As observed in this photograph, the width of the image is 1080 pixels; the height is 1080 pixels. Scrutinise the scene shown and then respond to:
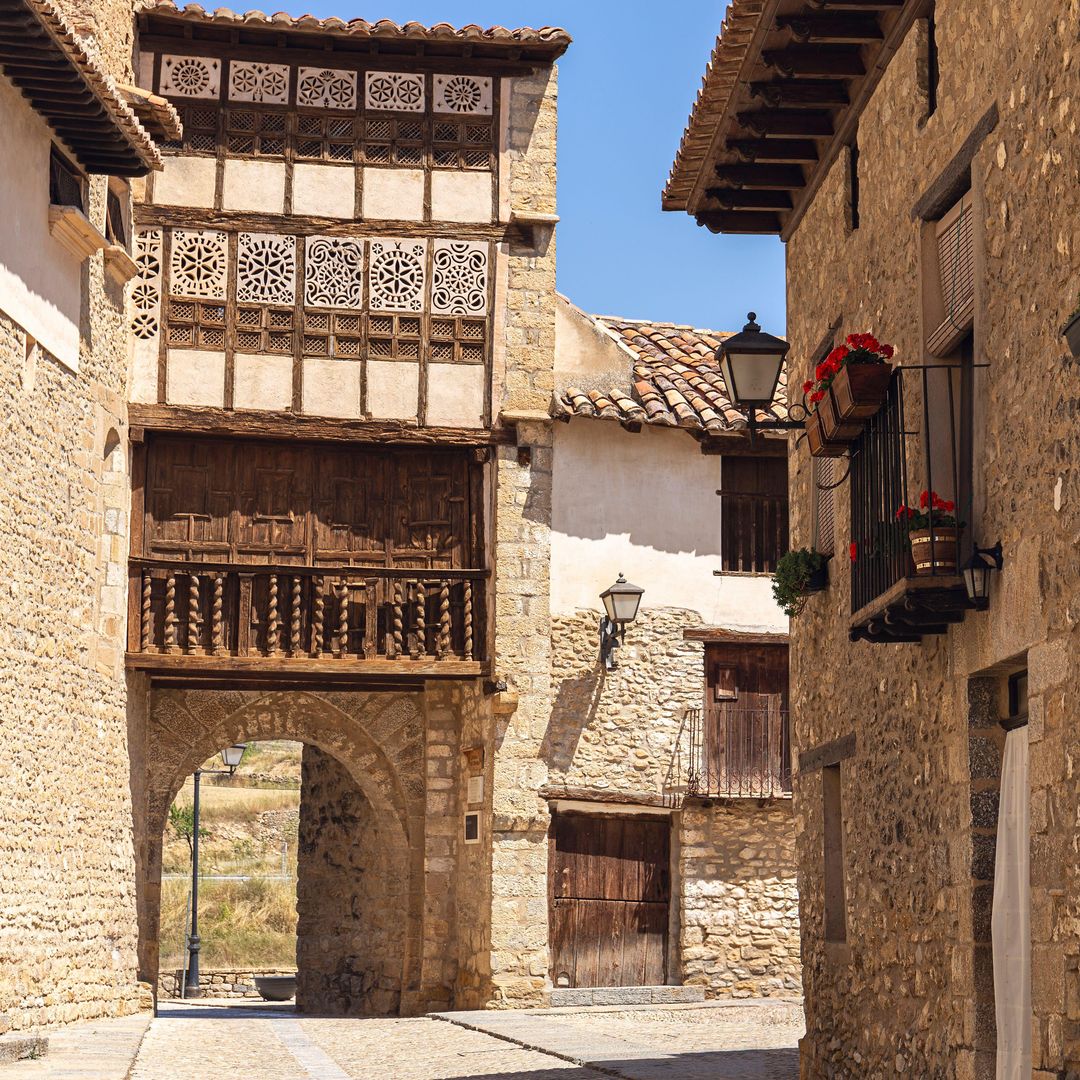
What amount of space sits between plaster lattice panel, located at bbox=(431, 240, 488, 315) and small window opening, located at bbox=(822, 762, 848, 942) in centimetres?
880

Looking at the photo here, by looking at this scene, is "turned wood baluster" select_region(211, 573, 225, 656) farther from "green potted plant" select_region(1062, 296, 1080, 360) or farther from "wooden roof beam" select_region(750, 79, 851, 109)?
"green potted plant" select_region(1062, 296, 1080, 360)

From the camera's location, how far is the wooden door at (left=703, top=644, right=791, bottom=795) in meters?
19.4

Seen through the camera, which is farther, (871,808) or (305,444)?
(305,444)

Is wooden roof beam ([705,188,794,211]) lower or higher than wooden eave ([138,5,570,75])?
lower

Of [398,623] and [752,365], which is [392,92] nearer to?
[398,623]

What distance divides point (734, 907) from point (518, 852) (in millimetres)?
2636

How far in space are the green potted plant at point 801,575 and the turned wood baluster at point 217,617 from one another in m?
7.94

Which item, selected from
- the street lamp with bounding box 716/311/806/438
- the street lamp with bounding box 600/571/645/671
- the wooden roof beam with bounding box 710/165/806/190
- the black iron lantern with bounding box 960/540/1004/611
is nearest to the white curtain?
the black iron lantern with bounding box 960/540/1004/611

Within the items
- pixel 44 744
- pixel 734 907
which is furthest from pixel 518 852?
pixel 44 744

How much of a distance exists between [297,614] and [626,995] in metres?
5.25

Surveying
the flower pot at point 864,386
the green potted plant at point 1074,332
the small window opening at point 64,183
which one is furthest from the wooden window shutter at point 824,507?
the small window opening at point 64,183

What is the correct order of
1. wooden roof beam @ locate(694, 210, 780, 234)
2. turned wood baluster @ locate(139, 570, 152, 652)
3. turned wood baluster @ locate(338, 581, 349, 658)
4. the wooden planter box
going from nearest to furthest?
the wooden planter box
wooden roof beam @ locate(694, 210, 780, 234)
turned wood baluster @ locate(139, 570, 152, 652)
turned wood baluster @ locate(338, 581, 349, 658)

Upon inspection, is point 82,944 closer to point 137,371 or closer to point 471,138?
point 137,371

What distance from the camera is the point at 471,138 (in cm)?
1881
